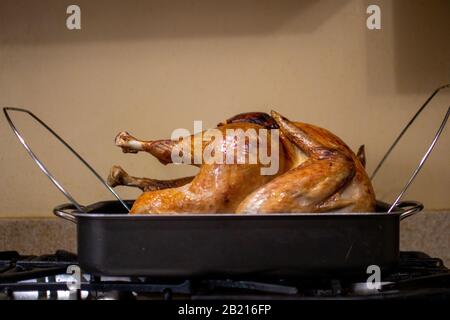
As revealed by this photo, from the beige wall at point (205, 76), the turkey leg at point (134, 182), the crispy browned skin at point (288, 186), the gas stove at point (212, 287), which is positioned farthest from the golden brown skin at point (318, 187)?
the beige wall at point (205, 76)

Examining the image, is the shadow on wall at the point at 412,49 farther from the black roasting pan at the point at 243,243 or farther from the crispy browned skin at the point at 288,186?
the black roasting pan at the point at 243,243

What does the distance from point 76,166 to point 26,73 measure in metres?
0.22

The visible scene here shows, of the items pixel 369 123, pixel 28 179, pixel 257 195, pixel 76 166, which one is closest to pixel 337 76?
pixel 369 123

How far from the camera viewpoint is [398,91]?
1.11 m

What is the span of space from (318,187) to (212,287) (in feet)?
0.65

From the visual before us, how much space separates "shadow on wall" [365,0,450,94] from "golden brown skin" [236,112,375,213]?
1.21ft

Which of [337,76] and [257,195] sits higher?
[337,76]

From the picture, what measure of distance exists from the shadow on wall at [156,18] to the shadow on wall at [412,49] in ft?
0.36

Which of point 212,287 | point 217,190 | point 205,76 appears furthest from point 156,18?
point 212,287

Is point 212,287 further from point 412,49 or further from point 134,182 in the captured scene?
point 412,49

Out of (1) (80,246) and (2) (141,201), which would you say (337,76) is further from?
(1) (80,246)

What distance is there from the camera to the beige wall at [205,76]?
1.11 meters

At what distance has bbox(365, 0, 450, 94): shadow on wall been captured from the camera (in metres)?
1.10
